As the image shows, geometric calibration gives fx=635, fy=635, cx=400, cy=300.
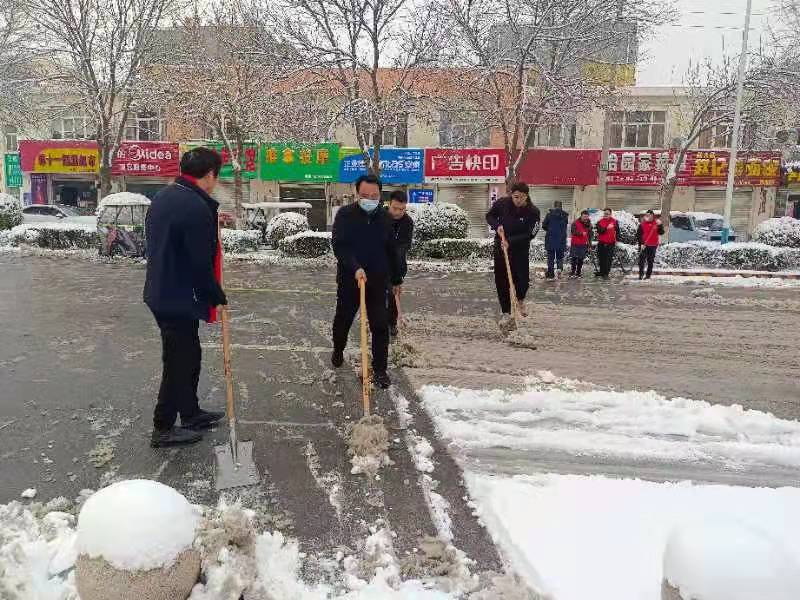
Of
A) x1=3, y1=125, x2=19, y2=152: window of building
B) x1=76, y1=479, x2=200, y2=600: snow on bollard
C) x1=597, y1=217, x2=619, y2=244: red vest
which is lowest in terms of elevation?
x1=76, y1=479, x2=200, y2=600: snow on bollard

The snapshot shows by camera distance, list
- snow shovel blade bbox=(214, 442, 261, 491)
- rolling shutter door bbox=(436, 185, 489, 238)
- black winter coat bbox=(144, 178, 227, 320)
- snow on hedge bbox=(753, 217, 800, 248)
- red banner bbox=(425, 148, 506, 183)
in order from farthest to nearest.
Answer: rolling shutter door bbox=(436, 185, 489, 238) < red banner bbox=(425, 148, 506, 183) < snow on hedge bbox=(753, 217, 800, 248) < black winter coat bbox=(144, 178, 227, 320) < snow shovel blade bbox=(214, 442, 261, 491)

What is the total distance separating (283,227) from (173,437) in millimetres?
12521

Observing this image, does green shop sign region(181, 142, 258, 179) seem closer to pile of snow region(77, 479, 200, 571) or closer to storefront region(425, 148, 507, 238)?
storefront region(425, 148, 507, 238)

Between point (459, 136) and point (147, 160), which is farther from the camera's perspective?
point (147, 160)

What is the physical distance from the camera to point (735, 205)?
2645cm

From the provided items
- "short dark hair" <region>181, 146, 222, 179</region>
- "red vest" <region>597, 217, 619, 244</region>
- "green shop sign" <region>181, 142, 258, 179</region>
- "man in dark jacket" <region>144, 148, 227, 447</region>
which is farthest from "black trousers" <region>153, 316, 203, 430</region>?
"green shop sign" <region>181, 142, 258, 179</region>

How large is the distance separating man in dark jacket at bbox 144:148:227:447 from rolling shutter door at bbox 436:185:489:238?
22.1 meters

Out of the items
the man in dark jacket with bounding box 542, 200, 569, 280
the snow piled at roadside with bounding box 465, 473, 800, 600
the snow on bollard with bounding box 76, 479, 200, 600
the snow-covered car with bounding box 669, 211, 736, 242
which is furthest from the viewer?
the snow-covered car with bounding box 669, 211, 736, 242

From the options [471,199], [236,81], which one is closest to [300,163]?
[236,81]

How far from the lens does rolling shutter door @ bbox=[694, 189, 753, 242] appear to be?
85.0 ft

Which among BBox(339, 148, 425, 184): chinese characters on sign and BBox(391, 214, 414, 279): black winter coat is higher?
BBox(339, 148, 425, 184): chinese characters on sign

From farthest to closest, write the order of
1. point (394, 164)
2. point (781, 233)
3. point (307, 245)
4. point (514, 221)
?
point (394, 164), point (307, 245), point (781, 233), point (514, 221)

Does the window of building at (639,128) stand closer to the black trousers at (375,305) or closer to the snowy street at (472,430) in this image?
the snowy street at (472,430)

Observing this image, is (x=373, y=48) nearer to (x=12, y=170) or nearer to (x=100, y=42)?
(x=100, y=42)
